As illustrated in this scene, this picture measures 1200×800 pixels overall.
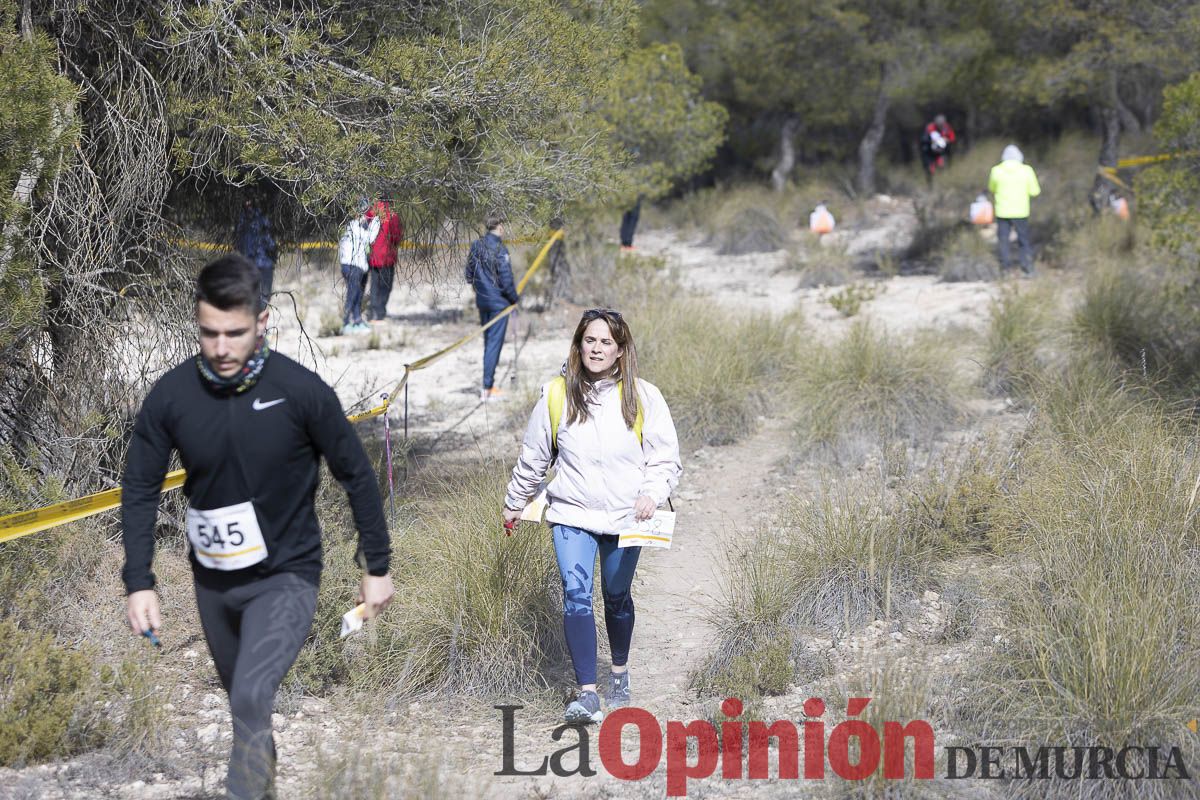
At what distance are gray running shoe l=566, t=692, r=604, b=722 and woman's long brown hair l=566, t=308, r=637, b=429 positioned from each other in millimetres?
1051

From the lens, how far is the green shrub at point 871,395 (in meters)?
8.91

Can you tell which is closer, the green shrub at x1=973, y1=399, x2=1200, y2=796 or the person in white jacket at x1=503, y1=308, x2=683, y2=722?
the green shrub at x1=973, y1=399, x2=1200, y2=796

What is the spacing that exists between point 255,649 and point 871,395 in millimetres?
6445

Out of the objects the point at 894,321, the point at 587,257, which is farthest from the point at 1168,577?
the point at 587,257

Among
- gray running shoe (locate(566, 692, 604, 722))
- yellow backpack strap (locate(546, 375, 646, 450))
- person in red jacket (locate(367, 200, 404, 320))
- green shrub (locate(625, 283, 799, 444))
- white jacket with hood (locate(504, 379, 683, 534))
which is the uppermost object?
person in red jacket (locate(367, 200, 404, 320))

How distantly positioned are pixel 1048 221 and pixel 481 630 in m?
15.5

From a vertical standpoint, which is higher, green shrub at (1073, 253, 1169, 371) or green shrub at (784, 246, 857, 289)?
green shrub at (784, 246, 857, 289)

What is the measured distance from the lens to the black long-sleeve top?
3.52 m

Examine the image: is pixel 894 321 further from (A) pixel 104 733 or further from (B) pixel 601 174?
(A) pixel 104 733

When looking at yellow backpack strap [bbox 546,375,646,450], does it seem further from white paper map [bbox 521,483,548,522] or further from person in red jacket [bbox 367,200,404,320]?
person in red jacket [bbox 367,200,404,320]

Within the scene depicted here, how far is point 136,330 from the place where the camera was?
668 cm

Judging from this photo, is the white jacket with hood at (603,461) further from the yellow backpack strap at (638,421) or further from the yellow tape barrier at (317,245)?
the yellow tape barrier at (317,245)

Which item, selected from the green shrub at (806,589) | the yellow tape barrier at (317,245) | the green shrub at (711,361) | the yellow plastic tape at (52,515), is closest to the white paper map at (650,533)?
the green shrub at (806,589)

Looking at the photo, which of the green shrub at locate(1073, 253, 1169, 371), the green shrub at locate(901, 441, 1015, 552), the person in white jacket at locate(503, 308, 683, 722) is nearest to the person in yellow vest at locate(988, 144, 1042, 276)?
the green shrub at locate(1073, 253, 1169, 371)
